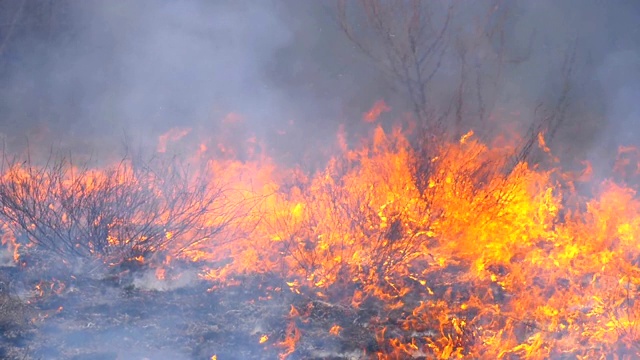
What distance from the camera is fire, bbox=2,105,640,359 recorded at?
4543mm

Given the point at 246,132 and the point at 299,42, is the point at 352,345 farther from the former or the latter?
the point at 299,42

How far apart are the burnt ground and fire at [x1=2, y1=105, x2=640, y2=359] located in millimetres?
69

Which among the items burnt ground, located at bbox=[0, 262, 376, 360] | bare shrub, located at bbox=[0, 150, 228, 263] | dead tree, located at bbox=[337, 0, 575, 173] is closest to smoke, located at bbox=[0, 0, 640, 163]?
dead tree, located at bbox=[337, 0, 575, 173]

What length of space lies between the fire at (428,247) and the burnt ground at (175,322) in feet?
0.23

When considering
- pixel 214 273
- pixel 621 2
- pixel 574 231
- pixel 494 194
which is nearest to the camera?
pixel 214 273

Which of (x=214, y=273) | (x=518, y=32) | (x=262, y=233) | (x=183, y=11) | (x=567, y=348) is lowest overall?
(x=567, y=348)

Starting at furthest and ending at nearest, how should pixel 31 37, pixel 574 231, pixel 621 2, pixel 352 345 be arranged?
pixel 31 37, pixel 621 2, pixel 574 231, pixel 352 345

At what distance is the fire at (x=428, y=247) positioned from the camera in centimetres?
454

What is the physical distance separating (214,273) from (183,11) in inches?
128

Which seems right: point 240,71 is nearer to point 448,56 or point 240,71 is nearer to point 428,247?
point 448,56

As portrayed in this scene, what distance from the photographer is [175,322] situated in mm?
4496

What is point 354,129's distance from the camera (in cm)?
657

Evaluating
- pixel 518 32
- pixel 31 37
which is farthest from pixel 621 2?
pixel 31 37

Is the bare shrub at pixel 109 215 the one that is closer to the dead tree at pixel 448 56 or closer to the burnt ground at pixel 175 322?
the burnt ground at pixel 175 322
